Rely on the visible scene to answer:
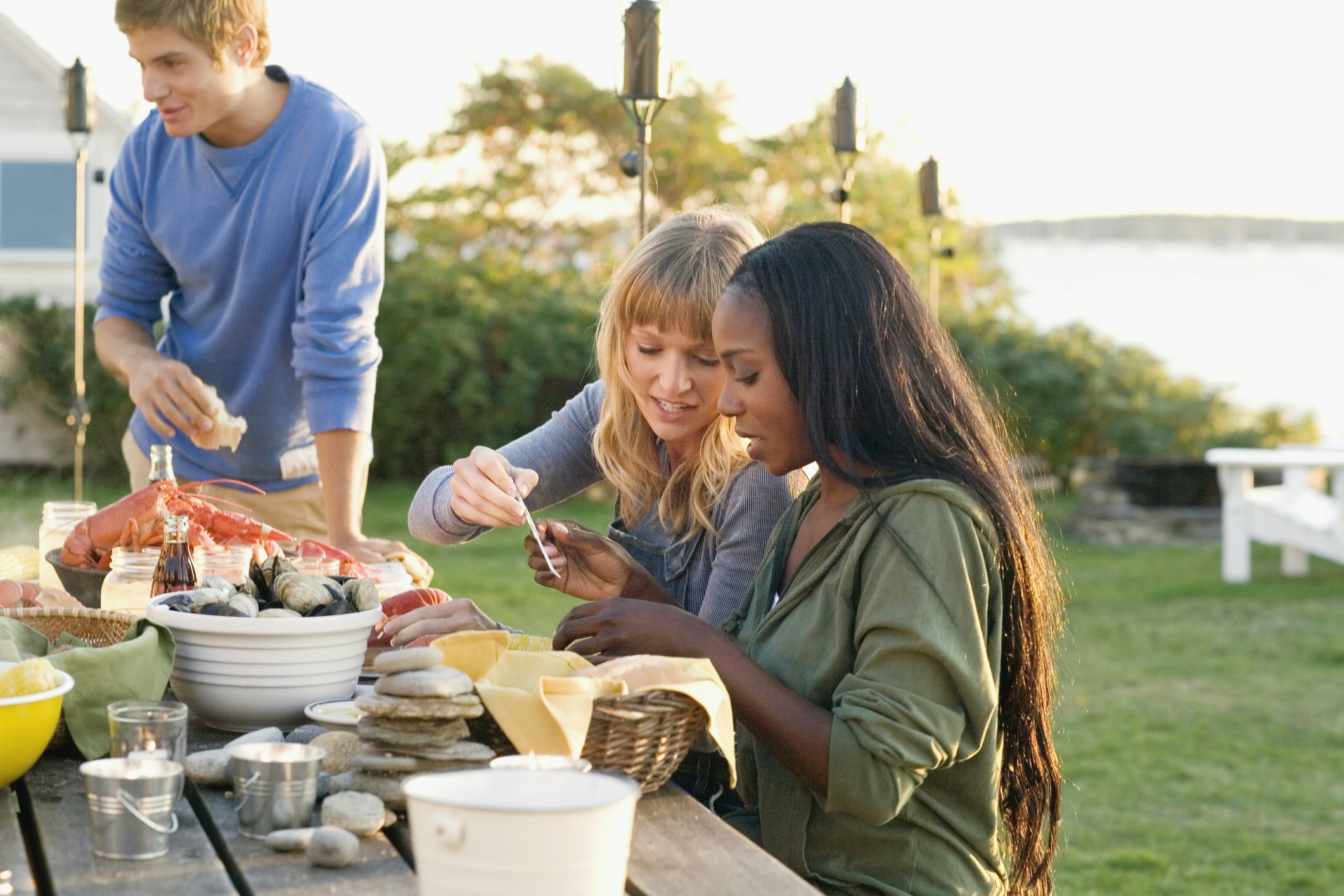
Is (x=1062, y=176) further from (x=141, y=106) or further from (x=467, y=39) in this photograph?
(x=141, y=106)

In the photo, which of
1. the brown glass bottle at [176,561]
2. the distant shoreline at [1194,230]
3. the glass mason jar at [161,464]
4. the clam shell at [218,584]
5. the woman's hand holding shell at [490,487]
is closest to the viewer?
the clam shell at [218,584]

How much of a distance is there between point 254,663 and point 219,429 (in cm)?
135

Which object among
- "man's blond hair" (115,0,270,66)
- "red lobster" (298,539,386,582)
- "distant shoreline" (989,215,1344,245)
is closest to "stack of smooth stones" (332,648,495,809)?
"red lobster" (298,539,386,582)

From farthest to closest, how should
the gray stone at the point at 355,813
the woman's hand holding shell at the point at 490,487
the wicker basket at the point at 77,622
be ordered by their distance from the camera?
the woman's hand holding shell at the point at 490,487 < the wicker basket at the point at 77,622 < the gray stone at the point at 355,813

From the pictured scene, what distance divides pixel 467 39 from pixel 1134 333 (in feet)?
25.8

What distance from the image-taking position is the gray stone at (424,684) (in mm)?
1473

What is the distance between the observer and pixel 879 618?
172 cm

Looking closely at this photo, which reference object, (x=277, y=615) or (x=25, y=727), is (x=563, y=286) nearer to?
(x=277, y=615)

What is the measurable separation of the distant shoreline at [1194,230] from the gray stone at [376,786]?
22.4m

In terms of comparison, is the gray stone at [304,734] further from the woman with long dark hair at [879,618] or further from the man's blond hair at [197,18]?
the man's blond hair at [197,18]

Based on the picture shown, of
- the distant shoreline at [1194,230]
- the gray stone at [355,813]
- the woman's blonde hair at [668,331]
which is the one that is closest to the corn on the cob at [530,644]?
the gray stone at [355,813]

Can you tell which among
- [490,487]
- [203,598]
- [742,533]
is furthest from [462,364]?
[203,598]

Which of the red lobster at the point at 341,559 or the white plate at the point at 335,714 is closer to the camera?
the white plate at the point at 335,714

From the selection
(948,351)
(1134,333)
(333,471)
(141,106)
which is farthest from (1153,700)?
(141,106)
